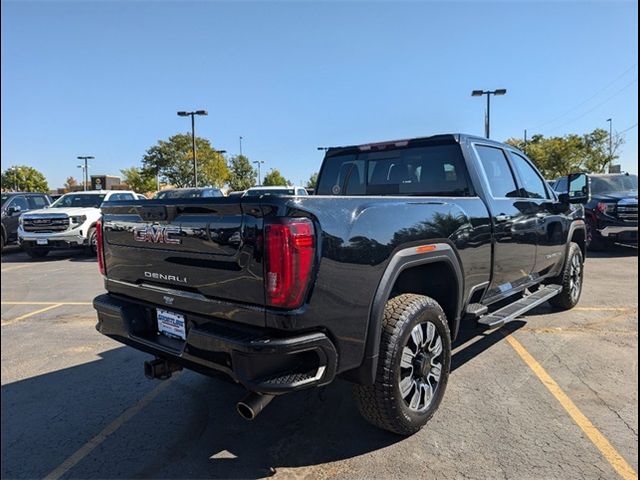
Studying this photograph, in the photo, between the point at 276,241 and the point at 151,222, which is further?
the point at 151,222

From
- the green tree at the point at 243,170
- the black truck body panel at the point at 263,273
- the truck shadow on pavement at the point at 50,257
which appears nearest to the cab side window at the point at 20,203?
the truck shadow on pavement at the point at 50,257

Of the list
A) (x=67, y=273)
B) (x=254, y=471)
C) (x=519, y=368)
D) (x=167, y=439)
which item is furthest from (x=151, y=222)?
(x=67, y=273)

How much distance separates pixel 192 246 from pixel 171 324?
0.59 meters

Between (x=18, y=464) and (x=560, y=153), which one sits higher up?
(x=560, y=153)

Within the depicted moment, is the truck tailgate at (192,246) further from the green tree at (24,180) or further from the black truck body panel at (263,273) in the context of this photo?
the green tree at (24,180)

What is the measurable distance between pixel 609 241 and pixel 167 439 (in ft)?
38.6

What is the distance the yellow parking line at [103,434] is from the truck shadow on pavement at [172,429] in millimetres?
35

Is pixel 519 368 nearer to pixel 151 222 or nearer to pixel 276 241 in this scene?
pixel 276 241

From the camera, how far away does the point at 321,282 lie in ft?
8.02

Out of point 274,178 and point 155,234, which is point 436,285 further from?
point 274,178

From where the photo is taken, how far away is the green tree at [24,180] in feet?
245

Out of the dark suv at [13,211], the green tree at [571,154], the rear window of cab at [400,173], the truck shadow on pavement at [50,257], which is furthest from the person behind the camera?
the green tree at [571,154]

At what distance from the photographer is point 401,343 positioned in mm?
2896

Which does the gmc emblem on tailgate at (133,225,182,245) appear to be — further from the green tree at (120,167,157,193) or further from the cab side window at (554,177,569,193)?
the green tree at (120,167,157,193)
